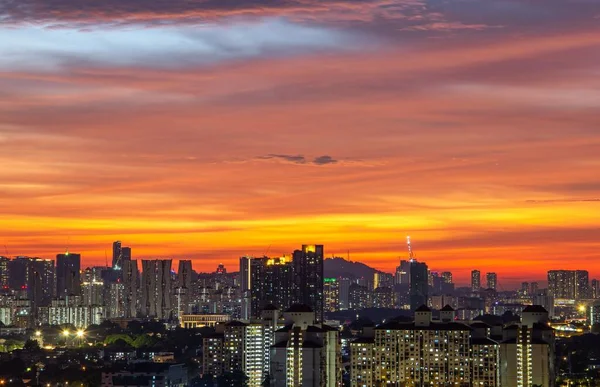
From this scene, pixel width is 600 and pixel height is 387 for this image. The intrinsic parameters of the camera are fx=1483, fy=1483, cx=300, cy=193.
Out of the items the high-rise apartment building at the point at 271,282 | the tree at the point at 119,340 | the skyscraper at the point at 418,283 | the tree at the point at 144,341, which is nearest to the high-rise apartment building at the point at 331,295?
the skyscraper at the point at 418,283

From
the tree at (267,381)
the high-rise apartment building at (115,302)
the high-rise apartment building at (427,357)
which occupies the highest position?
the high-rise apartment building at (115,302)

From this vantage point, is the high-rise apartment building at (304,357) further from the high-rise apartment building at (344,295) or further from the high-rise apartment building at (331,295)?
the high-rise apartment building at (344,295)

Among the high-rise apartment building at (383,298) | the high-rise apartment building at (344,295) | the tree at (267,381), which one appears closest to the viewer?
the tree at (267,381)

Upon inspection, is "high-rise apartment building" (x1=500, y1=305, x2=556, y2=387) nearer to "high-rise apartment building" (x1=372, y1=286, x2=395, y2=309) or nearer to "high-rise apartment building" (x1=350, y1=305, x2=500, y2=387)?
"high-rise apartment building" (x1=350, y1=305, x2=500, y2=387)

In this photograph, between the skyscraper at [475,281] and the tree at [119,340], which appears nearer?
the tree at [119,340]

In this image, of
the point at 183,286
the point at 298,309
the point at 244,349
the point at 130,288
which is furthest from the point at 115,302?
the point at 298,309

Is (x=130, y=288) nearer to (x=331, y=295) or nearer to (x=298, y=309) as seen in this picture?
(x=331, y=295)

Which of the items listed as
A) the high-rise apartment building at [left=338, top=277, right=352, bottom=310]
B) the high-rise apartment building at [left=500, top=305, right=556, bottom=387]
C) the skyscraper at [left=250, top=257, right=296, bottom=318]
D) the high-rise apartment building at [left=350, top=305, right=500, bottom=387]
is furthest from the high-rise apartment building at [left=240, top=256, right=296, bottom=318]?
the high-rise apartment building at [left=338, top=277, right=352, bottom=310]

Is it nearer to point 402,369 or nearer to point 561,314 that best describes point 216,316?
point 561,314
